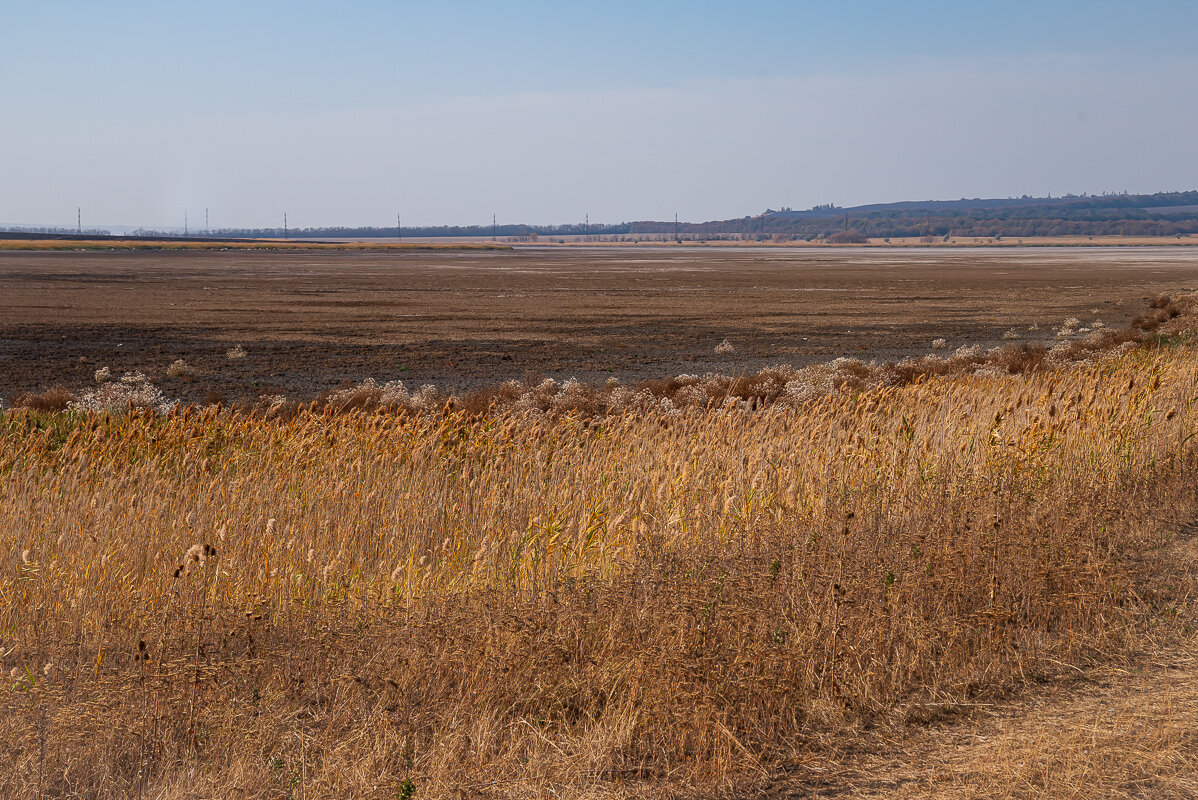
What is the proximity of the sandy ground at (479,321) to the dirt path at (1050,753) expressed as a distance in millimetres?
20743

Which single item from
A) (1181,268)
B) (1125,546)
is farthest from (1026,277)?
(1125,546)

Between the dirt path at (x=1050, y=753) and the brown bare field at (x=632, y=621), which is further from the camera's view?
the brown bare field at (x=632, y=621)

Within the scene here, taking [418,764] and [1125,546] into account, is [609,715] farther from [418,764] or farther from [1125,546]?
[1125,546]

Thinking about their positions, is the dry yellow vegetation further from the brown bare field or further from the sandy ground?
the sandy ground

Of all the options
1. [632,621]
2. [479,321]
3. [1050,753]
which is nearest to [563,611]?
[632,621]

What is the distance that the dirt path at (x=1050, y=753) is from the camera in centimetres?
436

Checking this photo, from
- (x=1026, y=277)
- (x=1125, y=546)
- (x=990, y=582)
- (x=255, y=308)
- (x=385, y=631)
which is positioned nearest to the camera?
(x=385, y=631)

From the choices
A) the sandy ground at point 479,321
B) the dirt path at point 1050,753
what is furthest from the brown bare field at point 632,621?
the sandy ground at point 479,321

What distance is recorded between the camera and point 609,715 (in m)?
5.03

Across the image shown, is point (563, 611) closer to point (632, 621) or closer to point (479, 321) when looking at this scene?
point (632, 621)

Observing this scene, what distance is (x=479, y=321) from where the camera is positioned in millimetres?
44344

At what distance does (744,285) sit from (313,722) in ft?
230

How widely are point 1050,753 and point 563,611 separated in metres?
2.53

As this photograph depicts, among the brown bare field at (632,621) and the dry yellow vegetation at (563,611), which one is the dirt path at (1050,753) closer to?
the brown bare field at (632,621)
